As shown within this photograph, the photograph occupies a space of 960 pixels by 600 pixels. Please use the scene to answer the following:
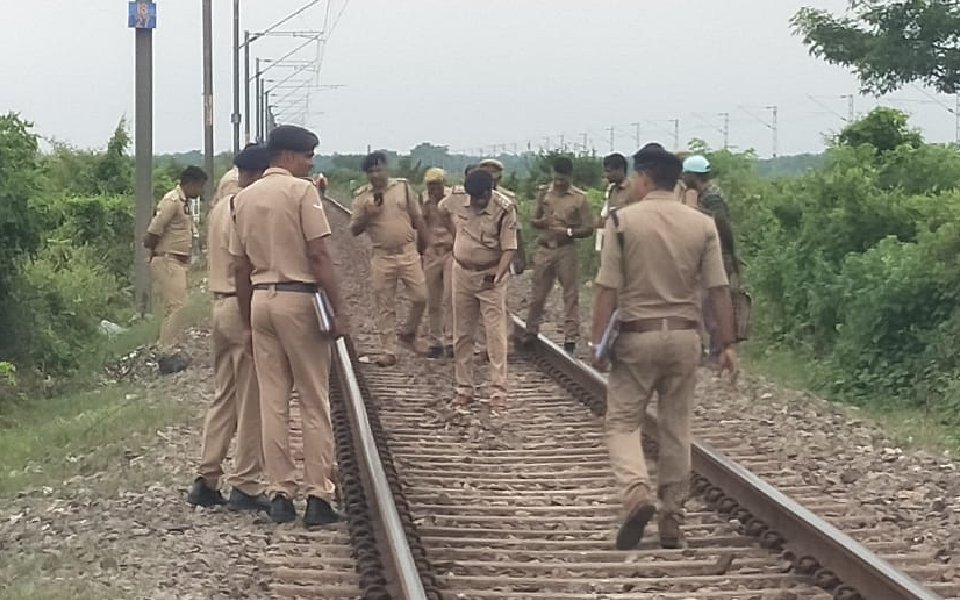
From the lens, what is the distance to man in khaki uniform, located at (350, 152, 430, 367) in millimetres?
14062

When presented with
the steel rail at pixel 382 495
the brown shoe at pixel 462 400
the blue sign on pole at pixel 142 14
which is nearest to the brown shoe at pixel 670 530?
the steel rail at pixel 382 495

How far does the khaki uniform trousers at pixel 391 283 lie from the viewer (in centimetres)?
1430

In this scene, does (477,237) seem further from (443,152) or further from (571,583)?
(443,152)

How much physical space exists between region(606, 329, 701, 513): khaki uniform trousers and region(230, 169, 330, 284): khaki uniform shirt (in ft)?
5.58

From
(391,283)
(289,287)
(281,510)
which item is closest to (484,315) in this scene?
(391,283)

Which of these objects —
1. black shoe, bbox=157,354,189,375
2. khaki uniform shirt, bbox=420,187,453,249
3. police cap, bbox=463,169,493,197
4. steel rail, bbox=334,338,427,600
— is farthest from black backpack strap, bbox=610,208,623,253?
black shoe, bbox=157,354,189,375

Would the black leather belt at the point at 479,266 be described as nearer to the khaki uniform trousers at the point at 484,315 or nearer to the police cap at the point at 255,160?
the khaki uniform trousers at the point at 484,315

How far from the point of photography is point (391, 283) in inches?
569

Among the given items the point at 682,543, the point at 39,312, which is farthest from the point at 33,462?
the point at 39,312

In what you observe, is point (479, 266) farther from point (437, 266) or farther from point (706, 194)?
point (437, 266)

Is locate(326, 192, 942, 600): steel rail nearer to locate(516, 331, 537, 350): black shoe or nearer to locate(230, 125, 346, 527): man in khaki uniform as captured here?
locate(230, 125, 346, 527): man in khaki uniform

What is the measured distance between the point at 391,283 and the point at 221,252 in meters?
5.76

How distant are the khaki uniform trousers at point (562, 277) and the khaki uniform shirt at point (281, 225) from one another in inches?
277

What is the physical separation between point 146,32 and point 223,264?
12.4 meters
